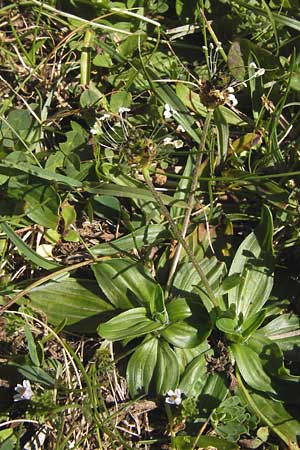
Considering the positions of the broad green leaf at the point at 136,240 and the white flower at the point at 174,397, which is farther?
the broad green leaf at the point at 136,240

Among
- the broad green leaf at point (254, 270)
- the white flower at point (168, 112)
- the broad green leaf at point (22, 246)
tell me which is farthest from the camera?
the white flower at point (168, 112)

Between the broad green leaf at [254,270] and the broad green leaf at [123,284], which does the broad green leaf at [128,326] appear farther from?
the broad green leaf at [254,270]

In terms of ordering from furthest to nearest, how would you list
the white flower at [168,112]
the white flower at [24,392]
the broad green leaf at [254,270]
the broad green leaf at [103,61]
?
1. the broad green leaf at [103,61]
2. the white flower at [168,112]
3. the broad green leaf at [254,270]
4. the white flower at [24,392]

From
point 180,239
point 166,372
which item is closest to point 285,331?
point 166,372

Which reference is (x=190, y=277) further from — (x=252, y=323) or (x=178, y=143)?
(x=178, y=143)

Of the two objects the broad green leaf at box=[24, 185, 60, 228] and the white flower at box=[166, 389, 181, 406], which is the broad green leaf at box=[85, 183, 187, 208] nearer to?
the broad green leaf at box=[24, 185, 60, 228]

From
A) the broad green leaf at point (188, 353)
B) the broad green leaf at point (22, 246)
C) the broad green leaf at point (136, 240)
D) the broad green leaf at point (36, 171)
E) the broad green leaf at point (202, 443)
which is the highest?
the broad green leaf at point (36, 171)

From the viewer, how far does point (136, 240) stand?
2.99 meters

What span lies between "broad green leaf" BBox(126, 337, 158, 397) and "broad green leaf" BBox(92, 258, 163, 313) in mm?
189

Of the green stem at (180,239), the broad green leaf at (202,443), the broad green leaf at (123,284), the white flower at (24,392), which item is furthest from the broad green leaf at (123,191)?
the broad green leaf at (202,443)

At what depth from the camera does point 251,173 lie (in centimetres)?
306

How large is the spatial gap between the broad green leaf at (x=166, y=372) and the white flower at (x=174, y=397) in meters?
0.04

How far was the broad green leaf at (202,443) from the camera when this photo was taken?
2617mm

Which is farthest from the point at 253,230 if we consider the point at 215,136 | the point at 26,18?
the point at 26,18
